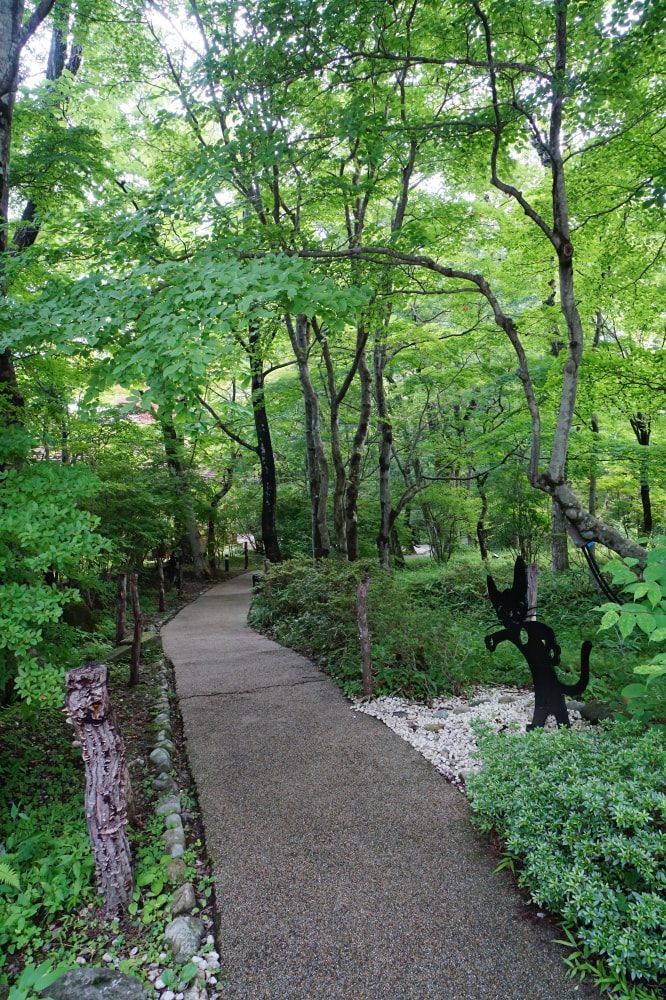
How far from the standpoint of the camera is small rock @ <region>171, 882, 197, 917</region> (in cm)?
241

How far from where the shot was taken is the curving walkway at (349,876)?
2.04 metres

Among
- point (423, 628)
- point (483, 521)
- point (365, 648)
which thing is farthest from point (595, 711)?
point (483, 521)

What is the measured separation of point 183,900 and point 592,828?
1.98m

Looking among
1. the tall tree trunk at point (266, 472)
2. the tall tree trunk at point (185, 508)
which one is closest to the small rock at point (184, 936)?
the tall tree trunk at point (185, 508)

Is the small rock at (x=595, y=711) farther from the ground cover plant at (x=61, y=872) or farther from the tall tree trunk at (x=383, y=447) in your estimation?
the tall tree trunk at (x=383, y=447)

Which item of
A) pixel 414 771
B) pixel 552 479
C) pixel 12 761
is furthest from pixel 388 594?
pixel 12 761

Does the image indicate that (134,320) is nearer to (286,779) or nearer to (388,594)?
(286,779)

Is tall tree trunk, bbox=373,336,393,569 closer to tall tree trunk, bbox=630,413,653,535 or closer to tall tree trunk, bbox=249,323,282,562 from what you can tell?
tall tree trunk, bbox=249,323,282,562

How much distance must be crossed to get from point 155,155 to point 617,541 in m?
11.1

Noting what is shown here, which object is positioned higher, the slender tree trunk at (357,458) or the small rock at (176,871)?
the slender tree trunk at (357,458)

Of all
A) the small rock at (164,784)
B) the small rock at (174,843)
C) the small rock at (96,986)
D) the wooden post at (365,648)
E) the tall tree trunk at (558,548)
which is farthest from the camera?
the tall tree trunk at (558,548)

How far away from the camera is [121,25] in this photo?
802 centimetres

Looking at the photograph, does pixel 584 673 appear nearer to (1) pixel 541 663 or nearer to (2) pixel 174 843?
(1) pixel 541 663

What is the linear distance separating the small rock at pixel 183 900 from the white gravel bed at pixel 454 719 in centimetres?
179
